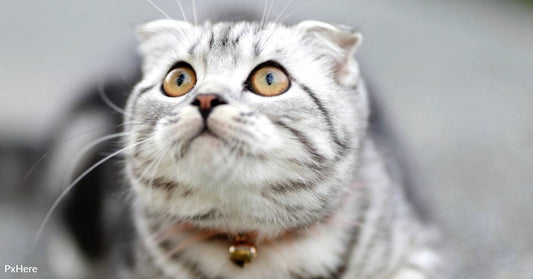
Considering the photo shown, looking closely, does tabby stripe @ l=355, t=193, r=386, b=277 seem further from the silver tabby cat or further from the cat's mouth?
the cat's mouth

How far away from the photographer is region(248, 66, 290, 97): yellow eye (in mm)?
1068

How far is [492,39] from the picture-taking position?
308cm

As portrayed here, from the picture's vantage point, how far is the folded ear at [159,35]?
4.05 feet

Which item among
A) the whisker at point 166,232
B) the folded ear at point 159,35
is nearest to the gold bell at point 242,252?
the whisker at point 166,232

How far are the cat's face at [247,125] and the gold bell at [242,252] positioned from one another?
0.16ft

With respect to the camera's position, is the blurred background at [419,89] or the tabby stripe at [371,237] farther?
the blurred background at [419,89]

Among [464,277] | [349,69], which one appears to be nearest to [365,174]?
[349,69]

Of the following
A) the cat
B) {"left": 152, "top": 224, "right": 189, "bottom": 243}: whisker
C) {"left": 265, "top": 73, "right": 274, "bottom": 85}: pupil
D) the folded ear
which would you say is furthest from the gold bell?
the folded ear

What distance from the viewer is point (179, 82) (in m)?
1.14

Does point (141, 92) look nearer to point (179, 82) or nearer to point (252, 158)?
point (179, 82)

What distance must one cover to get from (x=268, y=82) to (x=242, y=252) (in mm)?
353

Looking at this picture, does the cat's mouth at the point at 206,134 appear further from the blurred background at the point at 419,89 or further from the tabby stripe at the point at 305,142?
the blurred background at the point at 419,89

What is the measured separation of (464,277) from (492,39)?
1950 millimetres

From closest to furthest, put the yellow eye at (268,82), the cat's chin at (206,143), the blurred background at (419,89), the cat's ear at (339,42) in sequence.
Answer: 1. the cat's chin at (206,143)
2. the yellow eye at (268,82)
3. the cat's ear at (339,42)
4. the blurred background at (419,89)
